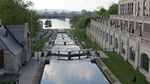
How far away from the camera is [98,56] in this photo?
65250mm

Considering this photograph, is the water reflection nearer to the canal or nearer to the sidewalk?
the canal

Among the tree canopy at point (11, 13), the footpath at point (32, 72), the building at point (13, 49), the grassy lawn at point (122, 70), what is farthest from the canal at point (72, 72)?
the tree canopy at point (11, 13)

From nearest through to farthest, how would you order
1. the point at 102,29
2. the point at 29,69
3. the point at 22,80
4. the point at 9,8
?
the point at 22,80
the point at 29,69
the point at 9,8
the point at 102,29

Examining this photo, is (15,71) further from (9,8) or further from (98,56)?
(9,8)

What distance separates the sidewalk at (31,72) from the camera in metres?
42.3

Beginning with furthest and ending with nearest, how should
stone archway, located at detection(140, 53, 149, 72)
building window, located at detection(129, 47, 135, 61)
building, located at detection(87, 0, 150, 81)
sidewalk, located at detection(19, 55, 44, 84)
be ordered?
building window, located at detection(129, 47, 135, 61), building, located at detection(87, 0, 150, 81), stone archway, located at detection(140, 53, 149, 72), sidewalk, located at detection(19, 55, 44, 84)

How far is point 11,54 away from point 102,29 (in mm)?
46063

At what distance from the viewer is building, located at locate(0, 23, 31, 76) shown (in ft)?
152

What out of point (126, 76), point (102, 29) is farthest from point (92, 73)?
point (102, 29)

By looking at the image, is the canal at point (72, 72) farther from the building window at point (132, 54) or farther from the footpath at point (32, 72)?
the building window at point (132, 54)

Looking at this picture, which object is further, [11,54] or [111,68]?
[111,68]

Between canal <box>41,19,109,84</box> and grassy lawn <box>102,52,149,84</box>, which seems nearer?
grassy lawn <box>102,52,149,84</box>

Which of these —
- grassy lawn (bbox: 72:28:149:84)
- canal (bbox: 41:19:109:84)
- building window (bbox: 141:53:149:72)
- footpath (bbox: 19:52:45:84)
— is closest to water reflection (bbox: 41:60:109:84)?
canal (bbox: 41:19:109:84)

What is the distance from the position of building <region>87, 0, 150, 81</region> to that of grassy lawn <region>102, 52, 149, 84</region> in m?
0.78
